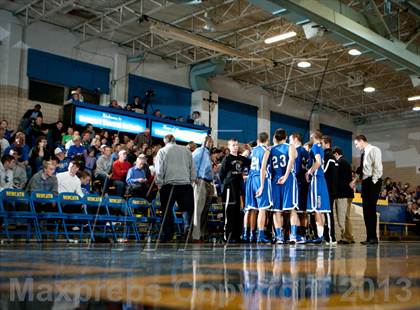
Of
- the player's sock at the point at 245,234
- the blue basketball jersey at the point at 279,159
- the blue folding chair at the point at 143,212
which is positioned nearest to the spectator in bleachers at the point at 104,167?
the blue folding chair at the point at 143,212

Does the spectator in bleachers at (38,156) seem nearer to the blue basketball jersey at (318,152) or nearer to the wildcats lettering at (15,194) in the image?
the wildcats lettering at (15,194)

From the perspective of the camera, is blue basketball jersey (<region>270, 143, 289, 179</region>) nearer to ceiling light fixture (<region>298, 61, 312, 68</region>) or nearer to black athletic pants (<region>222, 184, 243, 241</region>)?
black athletic pants (<region>222, 184, 243, 241</region>)

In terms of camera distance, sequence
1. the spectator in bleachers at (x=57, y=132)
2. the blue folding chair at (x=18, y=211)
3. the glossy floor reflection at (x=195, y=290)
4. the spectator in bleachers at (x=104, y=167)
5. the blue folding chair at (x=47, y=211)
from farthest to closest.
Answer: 1. the spectator in bleachers at (x=57, y=132)
2. the spectator in bleachers at (x=104, y=167)
3. the blue folding chair at (x=47, y=211)
4. the blue folding chair at (x=18, y=211)
5. the glossy floor reflection at (x=195, y=290)

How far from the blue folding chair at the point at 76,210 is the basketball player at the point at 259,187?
2.48 meters

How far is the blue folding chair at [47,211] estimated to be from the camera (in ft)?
24.1

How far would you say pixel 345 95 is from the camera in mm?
25047

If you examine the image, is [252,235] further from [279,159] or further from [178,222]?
[178,222]

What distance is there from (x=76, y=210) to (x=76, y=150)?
3.42 meters

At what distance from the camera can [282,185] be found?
7695mm

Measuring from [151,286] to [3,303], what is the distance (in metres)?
0.56

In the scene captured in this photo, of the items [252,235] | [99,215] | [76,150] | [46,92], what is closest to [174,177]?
[99,215]

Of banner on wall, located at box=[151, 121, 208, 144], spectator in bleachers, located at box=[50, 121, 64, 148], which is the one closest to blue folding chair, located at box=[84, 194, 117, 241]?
spectator in bleachers, located at box=[50, 121, 64, 148]

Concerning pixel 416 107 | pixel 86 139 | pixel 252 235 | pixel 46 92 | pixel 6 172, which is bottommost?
pixel 252 235

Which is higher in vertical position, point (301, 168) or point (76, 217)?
point (301, 168)
